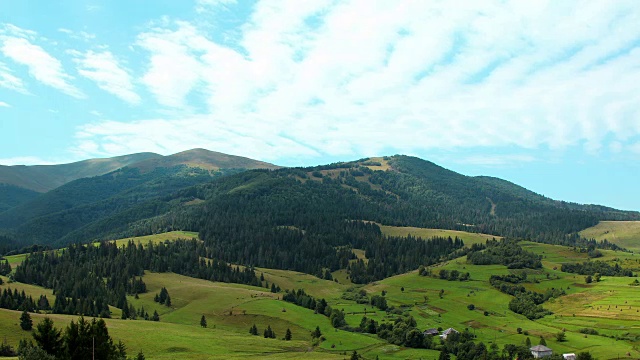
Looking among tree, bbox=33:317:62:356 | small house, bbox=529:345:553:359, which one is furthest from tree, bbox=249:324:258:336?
tree, bbox=33:317:62:356

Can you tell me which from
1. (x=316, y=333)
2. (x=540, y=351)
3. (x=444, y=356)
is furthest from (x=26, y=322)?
(x=540, y=351)

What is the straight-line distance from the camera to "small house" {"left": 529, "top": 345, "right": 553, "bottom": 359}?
151 m

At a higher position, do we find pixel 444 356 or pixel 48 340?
pixel 48 340

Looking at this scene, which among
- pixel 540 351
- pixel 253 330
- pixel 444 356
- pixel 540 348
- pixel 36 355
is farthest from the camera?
pixel 253 330

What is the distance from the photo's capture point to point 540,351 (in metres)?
152

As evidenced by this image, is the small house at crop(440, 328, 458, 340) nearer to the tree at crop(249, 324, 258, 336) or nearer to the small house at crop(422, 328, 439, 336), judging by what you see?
the small house at crop(422, 328, 439, 336)

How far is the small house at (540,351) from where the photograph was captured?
495 ft

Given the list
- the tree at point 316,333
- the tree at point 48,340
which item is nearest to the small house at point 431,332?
the tree at point 316,333

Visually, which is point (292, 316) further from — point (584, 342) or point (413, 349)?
point (584, 342)

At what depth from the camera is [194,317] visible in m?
197

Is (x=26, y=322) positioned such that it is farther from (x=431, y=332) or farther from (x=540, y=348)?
(x=540, y=348)

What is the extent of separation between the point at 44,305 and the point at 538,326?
18098cm

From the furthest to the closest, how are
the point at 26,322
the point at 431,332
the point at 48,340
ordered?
the point at 431,332 < the point at 26,322 < the point at 48,340

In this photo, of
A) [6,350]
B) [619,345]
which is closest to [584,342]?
[619,345]
